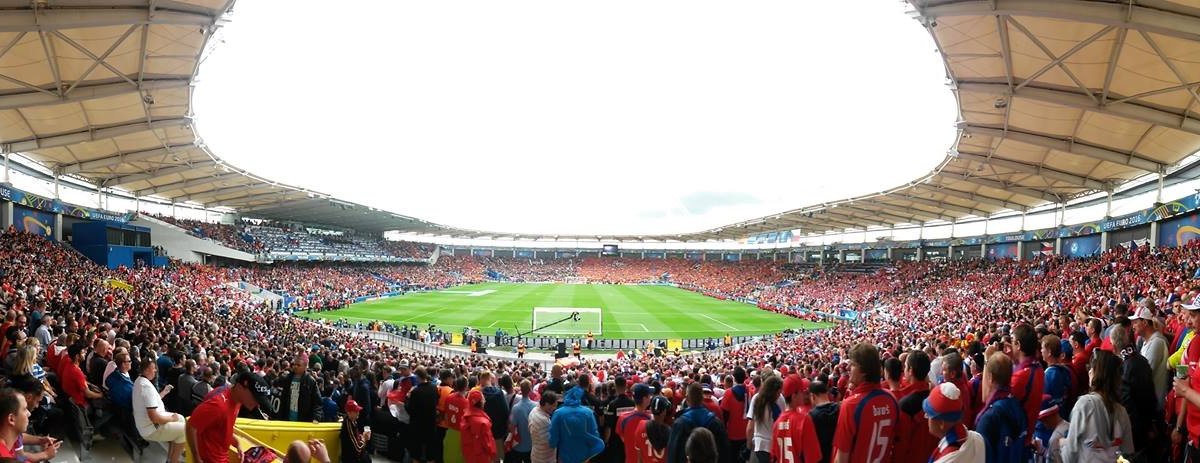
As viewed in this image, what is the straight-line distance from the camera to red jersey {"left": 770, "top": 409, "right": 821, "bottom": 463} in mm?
3904

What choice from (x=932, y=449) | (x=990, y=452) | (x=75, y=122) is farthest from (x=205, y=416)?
(x=75, y=122)

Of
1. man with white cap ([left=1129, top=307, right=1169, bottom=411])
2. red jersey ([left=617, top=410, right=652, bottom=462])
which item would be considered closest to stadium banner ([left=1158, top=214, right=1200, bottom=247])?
man with white cap ([left=1129, top=307, right=1169, bottom=411])

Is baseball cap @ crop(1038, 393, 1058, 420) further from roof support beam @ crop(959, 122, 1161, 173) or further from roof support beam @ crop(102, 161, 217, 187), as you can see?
roof support beam @ crop(102, 161, 217, 187)

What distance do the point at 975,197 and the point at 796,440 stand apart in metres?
34.5

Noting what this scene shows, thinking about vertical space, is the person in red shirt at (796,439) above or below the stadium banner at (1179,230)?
below

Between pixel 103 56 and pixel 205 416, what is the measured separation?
13385 mm

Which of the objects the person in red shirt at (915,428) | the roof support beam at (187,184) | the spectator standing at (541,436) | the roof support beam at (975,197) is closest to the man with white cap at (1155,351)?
the person in red shirt at (915,428)

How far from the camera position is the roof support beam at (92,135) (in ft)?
64.4

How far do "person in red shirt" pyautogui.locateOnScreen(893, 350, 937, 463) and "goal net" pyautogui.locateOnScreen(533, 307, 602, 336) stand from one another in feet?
94.1

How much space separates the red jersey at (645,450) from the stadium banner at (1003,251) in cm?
4042

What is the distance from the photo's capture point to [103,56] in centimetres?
1312

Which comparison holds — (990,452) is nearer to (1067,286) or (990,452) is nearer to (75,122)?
(75,122)

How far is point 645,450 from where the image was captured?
15.0 ft

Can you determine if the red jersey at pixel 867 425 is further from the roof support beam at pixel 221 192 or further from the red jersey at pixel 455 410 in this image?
the roof support beam at pixel 221 192
